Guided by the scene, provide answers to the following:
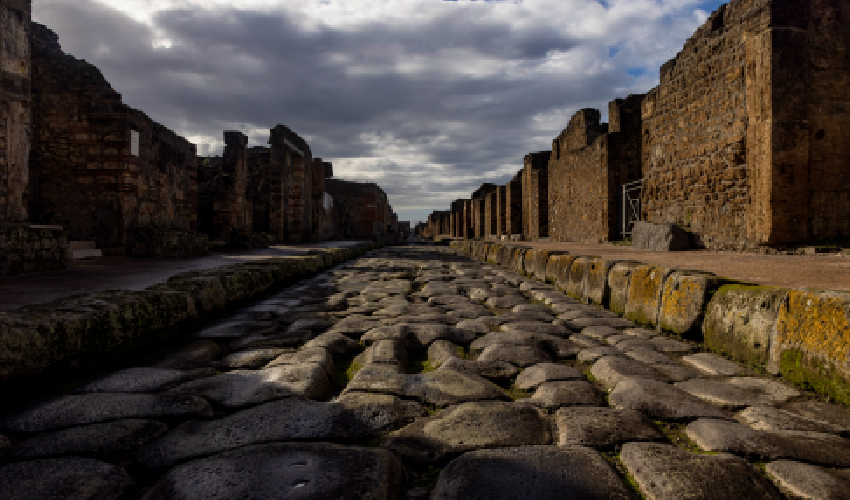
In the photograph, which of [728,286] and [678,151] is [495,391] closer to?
[728,286]

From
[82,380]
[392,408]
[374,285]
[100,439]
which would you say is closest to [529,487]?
[392,408]

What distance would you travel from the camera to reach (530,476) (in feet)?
3.65

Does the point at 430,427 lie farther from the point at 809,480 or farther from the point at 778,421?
the point at 778,421

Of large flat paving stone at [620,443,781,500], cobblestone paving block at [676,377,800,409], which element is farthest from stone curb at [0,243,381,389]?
cobblestone paving block at [676,377,800,409]

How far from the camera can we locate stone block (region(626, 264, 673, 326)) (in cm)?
298

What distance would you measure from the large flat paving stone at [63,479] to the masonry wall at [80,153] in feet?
26.6

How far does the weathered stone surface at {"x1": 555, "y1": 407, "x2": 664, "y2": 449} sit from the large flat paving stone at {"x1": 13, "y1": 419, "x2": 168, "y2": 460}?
4.19ft

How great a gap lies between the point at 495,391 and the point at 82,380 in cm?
173

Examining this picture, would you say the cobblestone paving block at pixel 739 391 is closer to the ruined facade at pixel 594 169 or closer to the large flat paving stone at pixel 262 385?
the large flat paving stone at pixel 262 385

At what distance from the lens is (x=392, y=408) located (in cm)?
158

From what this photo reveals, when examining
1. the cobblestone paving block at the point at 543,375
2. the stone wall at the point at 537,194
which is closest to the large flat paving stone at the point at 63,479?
the cobblestone paving block at the point at 543,375

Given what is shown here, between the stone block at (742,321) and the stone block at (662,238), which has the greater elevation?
the stone block at (662,238)

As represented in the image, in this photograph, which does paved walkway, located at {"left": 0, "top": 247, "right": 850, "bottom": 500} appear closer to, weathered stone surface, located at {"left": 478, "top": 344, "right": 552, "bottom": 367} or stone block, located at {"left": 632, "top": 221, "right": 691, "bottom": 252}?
weathered stone surface, located at {"left": 478, "top": 344, "right": 552, "bottom": 367}

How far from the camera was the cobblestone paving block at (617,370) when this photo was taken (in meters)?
1.93
